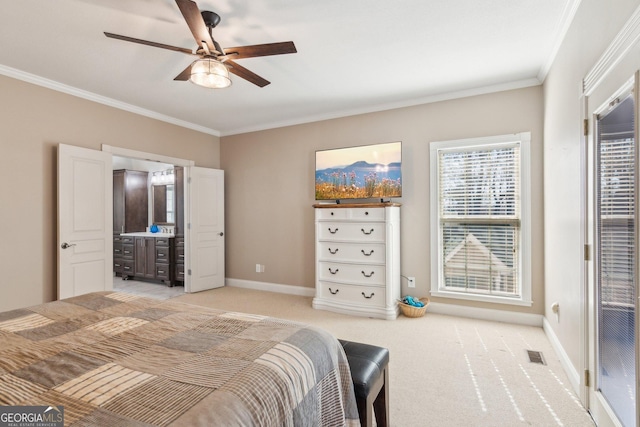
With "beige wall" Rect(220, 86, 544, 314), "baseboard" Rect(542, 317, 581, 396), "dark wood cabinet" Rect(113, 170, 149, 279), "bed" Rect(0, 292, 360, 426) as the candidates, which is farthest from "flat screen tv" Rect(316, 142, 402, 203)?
"dark wood cabinet" Rect(113, 170, 149, 279)

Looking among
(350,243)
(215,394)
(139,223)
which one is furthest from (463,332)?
(139,223)

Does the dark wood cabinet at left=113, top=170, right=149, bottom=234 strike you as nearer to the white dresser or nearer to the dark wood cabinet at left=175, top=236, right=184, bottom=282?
Result: the dark wood cabinet at left=175, top=236, right=184, bottom=282

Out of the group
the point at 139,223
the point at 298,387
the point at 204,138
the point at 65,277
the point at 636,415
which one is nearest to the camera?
the point at 298,387

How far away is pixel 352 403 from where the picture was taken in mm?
1361

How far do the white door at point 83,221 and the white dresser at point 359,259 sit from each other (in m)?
2.60

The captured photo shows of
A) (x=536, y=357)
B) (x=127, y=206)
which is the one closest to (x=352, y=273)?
(x=536, y=357)

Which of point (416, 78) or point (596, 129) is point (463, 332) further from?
point (416, 78)

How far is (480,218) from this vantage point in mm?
3592

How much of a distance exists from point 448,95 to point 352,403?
11.6 feet

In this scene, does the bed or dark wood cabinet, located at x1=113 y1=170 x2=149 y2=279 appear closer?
the bed

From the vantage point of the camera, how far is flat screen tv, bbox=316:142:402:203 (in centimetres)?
387

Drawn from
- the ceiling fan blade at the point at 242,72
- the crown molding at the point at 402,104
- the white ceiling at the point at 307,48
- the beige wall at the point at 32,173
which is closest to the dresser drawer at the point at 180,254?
the beige wall at the point at 32,173

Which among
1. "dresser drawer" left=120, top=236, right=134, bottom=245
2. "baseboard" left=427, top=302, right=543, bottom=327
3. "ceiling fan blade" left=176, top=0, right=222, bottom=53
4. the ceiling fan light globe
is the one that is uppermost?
"ceiling fan blade" left=176, top=0, right=222, bottom=53

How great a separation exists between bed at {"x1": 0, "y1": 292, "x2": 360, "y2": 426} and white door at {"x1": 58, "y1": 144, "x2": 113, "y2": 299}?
2.19 meters
